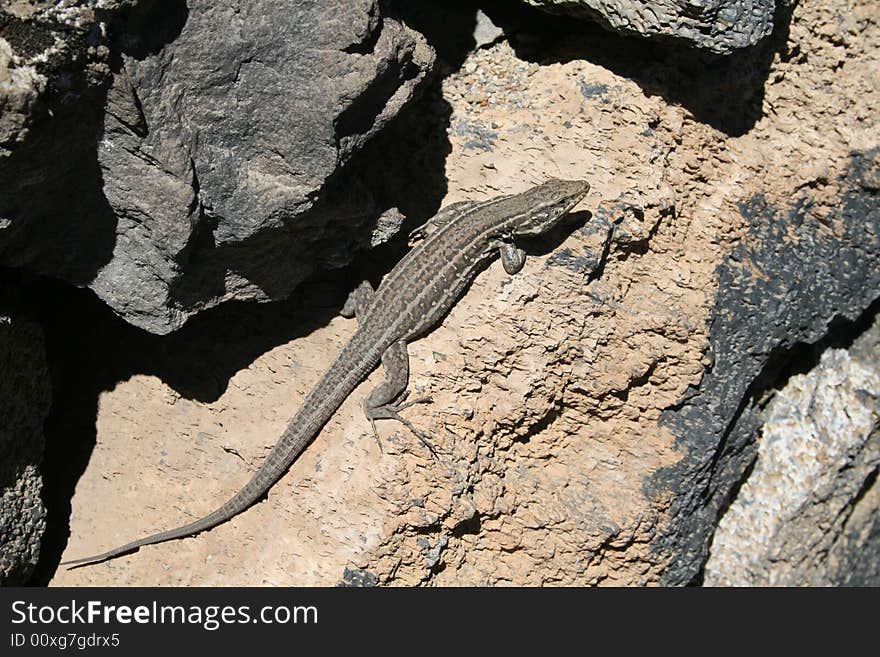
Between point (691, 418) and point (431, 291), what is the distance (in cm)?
173

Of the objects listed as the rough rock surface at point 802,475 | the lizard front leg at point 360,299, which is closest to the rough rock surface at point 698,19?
the lizard front leg at point 360,299

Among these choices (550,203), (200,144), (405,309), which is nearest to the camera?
(200,144)

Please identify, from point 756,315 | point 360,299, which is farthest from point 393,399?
point 756,315

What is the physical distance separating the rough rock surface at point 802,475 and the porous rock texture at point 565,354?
459 millimetres

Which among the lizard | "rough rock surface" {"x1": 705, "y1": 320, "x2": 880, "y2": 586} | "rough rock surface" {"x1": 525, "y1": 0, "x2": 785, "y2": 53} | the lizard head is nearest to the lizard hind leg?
the lizard

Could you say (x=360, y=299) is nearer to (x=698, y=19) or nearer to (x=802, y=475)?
(x=698, y=19)

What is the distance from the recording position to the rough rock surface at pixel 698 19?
172 inches

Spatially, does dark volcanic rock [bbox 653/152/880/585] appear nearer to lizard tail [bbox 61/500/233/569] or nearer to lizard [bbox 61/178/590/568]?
lizard [bbox 61/178/590/568]

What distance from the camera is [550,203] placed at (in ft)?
15.7

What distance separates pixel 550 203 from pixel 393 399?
139 cm

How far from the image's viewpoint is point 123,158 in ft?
13.0

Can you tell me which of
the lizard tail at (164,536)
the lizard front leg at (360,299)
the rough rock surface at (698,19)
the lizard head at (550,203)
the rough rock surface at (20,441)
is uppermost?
the rough rock surface at (698,19)

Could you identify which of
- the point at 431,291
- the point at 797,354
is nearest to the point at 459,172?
the point at 431,291

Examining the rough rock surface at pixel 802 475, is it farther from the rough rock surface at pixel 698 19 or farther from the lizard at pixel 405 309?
the rough rock surface at pixel 698 19
